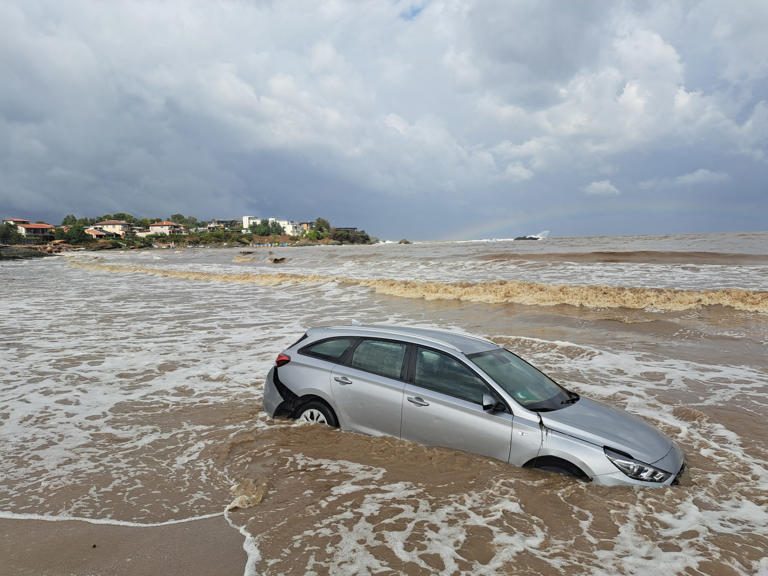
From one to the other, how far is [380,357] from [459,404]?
3.80 ft

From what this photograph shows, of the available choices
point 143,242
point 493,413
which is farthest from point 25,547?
point 143,242

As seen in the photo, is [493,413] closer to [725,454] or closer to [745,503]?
[745,503]

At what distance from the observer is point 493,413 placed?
16.6 ft

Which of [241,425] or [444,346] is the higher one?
[444,346]

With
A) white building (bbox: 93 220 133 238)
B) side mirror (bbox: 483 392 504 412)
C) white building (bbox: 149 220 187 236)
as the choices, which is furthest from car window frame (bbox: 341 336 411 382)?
white building (bbox: 149 220 187 236)

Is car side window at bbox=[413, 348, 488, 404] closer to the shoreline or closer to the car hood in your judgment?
the car hood

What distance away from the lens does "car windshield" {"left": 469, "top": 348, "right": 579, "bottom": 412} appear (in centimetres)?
523

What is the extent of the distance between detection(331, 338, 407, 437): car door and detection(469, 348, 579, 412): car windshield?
91cm

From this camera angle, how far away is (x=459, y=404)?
526cm

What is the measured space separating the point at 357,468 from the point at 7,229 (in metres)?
154

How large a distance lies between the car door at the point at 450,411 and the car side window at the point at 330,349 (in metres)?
0.99

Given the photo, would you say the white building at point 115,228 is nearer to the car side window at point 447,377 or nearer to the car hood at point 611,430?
the car side window at point 447,377

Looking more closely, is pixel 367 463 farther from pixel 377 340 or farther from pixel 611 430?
pixel 611 430

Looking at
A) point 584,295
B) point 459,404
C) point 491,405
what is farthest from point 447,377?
point 584,295
